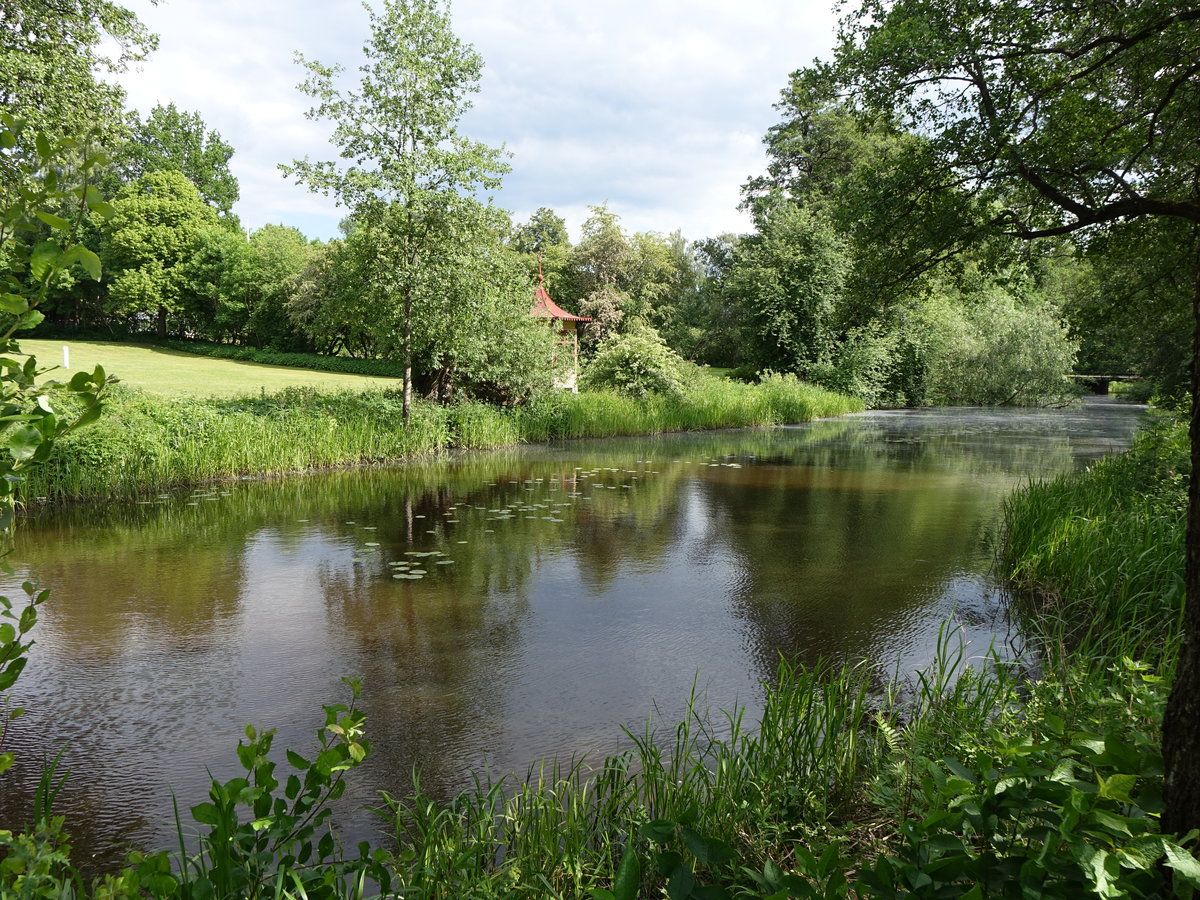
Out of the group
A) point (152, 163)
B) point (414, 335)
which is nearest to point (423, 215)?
point (414, 335)

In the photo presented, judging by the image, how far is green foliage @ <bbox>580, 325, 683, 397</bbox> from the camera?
23406mm

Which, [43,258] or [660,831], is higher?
[43,258]

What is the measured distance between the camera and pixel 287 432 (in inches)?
544

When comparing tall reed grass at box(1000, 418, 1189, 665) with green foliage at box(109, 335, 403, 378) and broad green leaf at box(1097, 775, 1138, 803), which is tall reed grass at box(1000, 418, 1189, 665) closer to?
broad green leaf at box(1097, 775, 1138, 803)

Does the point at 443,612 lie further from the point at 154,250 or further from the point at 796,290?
the point at 154,250

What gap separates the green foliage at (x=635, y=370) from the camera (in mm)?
23406

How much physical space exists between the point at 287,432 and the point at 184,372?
23.3 meters

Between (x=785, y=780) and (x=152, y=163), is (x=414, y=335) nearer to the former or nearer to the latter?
(x=785, y=780)

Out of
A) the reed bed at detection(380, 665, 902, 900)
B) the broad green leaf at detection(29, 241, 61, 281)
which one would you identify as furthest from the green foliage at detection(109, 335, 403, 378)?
the broad green leaf at detection(29, 241, 61, 281)

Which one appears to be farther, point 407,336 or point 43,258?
point 407,336

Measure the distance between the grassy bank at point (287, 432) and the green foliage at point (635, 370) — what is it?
0.54 metres

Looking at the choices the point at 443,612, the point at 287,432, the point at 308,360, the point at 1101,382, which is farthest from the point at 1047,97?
the point at 1101,382

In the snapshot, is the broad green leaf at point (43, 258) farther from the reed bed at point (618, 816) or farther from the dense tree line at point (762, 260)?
the reed bed at point (618, 816)

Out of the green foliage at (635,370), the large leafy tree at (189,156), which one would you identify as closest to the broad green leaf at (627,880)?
the green foliage at (635,370)
